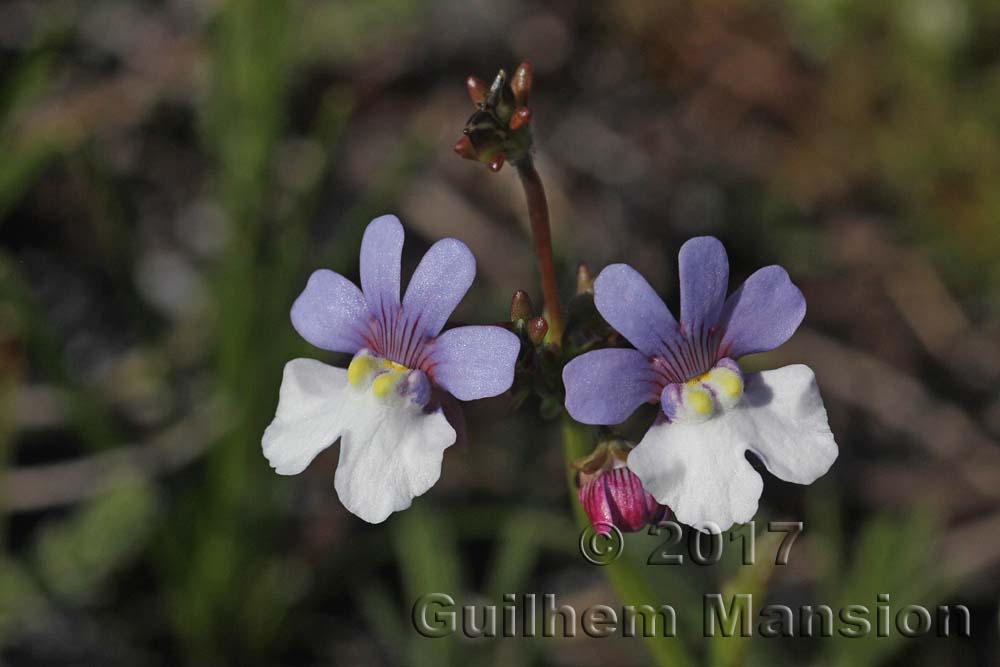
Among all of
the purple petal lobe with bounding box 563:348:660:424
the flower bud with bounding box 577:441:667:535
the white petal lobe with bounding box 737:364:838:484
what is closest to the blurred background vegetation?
the flower bud with bounding box 577:441:667:535

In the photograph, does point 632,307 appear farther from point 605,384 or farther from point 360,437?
point 360,437

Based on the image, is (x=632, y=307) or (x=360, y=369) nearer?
(x=632, y=307)

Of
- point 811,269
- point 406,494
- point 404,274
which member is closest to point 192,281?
point 404,274

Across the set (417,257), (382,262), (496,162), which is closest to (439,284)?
(382,262)

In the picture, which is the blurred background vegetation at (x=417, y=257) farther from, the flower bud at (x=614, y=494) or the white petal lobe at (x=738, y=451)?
Answer: the white petal lobe at (x=738, y=451)

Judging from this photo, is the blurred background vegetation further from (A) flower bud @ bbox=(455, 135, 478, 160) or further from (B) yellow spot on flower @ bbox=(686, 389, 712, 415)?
(A) flower bud @ bbox=(455, 135, 478, 160)

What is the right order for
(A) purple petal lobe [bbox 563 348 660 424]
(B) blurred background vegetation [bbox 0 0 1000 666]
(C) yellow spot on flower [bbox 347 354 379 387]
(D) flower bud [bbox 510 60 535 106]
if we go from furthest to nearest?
1. (B) blurred background vegetation [bbox 0 0 1000 666]
2. (C) yellow spot on flower [bbox 347 354 379 387]
3. (D) flower bud [bbox 510 60 535 106]
4. (A) purple petal lobe [bbox 563 348 660 424]
